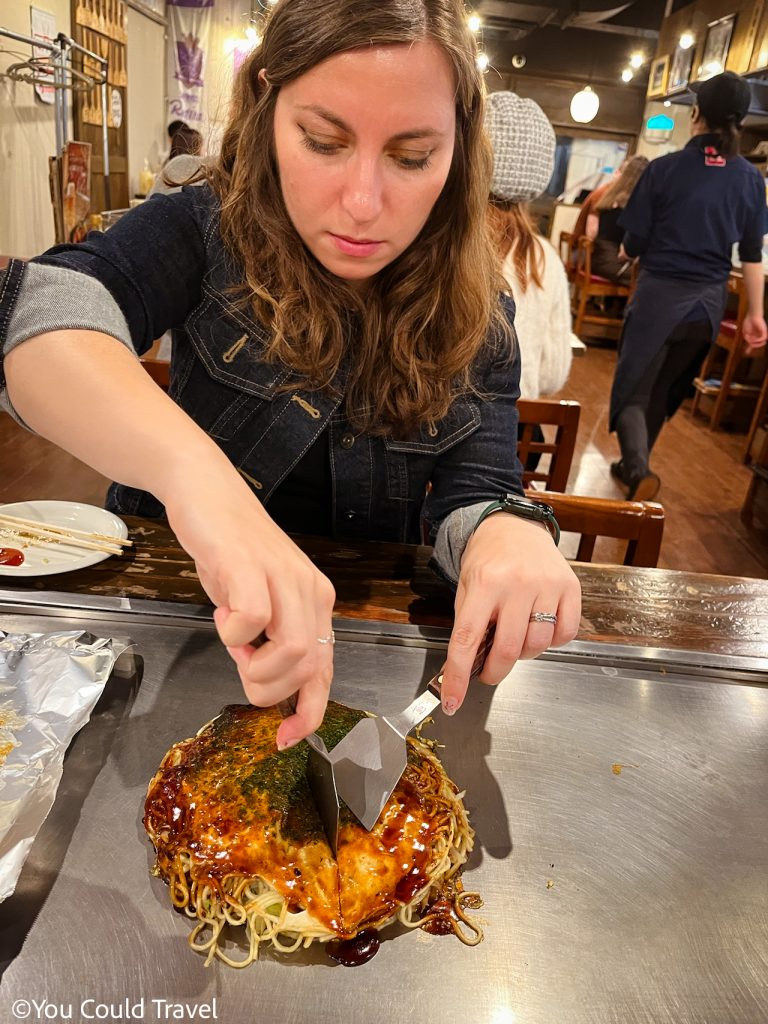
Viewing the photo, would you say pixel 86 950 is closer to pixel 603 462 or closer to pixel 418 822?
pixel 418 822

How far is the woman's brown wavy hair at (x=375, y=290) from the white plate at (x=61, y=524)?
1.34 ft

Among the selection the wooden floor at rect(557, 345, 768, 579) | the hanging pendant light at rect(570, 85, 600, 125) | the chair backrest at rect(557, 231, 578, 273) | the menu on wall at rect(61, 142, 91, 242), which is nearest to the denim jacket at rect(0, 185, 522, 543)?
the wooden floor at rect(557, 345, 768, 579)

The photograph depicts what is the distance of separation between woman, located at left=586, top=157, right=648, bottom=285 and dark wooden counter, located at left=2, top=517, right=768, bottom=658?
6251 millimetres

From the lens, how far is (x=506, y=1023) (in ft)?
2.19

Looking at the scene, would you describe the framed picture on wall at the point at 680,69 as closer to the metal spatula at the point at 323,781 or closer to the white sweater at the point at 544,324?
the white sweater at the point at 544,324

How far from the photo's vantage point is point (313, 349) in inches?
51.5

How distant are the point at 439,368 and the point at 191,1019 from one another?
1017 mm

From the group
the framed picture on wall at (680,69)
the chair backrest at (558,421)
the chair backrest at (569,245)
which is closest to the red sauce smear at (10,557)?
the chair backrest at (558,421)

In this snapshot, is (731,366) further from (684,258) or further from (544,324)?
(544,324)

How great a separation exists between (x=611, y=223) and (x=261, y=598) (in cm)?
794

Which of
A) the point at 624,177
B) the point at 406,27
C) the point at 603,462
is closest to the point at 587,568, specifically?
the point at 406,27

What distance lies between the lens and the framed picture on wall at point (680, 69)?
332 inches

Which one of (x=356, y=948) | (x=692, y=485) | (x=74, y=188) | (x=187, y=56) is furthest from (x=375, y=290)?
(x=187, y=56)

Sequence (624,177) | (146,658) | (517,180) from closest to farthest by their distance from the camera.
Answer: (146,658)
(517,180)
(624,177)
